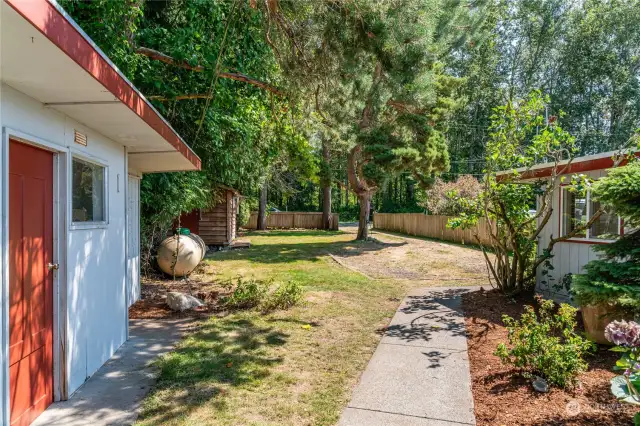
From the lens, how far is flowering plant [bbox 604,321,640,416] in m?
2.30

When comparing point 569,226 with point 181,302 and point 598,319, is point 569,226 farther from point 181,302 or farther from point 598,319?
point 181,302

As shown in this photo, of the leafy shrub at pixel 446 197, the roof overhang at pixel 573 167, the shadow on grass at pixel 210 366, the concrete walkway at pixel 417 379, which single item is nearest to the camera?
the concrete walkway at pixel 417 379

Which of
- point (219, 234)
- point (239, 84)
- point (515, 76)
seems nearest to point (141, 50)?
point (239, 84)

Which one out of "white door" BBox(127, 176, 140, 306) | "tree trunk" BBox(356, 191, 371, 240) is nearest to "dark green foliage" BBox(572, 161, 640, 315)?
"white door" BBox(127, 176, 140, 306)

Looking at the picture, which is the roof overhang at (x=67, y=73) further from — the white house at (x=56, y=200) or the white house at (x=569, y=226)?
the white house at (x=569, y=226)

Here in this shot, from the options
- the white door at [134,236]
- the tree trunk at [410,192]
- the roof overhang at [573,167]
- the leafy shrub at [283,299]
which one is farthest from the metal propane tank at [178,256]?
the tree trunk at [410,192]

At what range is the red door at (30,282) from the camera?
9.01ft

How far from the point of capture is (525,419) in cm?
314

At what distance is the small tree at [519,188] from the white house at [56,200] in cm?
512

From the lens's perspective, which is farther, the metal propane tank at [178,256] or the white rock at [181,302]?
the metal propane tank at [178,256]

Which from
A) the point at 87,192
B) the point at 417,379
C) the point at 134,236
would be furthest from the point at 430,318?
the point at 134,236

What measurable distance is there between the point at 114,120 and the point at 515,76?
107ft

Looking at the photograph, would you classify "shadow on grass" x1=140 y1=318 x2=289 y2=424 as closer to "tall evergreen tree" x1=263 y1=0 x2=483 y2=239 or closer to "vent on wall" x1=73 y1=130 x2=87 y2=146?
"vent on wall" x1=73 y1=130 x2=87 y2=146

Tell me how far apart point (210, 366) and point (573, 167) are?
6205mm
